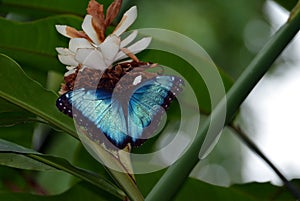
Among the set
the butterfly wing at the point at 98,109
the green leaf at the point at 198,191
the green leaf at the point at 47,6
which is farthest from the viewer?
the green leaf at the point at 47,6

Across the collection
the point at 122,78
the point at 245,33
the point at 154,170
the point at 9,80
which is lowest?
the point at 245,33

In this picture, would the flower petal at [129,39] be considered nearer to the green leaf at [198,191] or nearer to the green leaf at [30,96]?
the green leaf at [30,96]

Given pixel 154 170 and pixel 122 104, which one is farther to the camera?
pixel 154 170

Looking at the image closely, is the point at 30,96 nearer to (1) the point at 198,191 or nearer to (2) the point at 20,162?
(2) the point at 20,162

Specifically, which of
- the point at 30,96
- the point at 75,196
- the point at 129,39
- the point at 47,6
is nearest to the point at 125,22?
the point at 129,39

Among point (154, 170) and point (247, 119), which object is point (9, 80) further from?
point (247, 119)

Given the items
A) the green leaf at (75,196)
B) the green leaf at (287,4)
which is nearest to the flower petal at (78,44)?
the green leaf at (75,196)

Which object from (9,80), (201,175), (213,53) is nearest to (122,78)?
(9,80)
